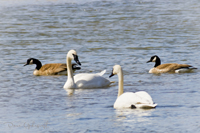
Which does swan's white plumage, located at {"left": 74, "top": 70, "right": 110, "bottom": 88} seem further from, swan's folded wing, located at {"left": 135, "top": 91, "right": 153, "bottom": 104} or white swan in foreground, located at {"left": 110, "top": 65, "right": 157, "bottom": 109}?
swan's folded wing, located at {"left": 135, "top": 91, "right": 153, "bottom": 104}

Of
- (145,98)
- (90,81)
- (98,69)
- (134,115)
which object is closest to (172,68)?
(98,69)

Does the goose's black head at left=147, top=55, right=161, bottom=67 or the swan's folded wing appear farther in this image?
the goose's black head at left=147, top=55, right=161, bottom=67

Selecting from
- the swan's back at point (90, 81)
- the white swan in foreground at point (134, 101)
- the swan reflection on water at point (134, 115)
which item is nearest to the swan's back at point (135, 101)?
the white swan in foreground at point (134, 101)

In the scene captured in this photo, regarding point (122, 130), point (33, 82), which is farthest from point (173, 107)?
point (33, 82)

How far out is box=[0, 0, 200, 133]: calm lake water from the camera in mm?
11641

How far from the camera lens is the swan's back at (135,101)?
1246 centimetres

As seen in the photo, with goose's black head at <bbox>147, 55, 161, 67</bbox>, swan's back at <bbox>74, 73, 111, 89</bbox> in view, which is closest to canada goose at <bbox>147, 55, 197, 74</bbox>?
goose's black head at <bbox>147, 55, 161, 67</bbox>

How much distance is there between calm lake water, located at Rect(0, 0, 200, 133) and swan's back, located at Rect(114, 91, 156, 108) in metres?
0.18

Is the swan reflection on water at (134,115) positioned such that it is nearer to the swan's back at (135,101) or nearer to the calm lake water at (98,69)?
the calm lake water at (98,69)

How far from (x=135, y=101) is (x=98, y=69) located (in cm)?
734

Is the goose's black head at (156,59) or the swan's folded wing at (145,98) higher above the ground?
the swan's folded wing at (145,98)

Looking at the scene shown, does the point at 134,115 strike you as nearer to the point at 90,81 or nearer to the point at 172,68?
the point at 90,81

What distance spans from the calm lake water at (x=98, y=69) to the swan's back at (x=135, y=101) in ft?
0.58

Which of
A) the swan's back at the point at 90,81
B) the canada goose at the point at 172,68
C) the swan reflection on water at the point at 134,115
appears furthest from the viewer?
the canada goose at the point at 172,68
